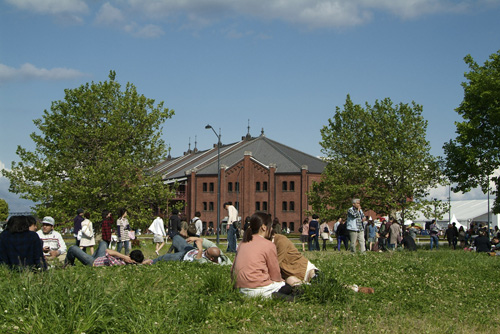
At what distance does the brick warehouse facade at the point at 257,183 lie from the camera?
86.3 meters

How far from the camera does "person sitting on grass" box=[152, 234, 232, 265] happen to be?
14.1 metres

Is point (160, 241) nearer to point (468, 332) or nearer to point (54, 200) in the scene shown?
point (54, 200)

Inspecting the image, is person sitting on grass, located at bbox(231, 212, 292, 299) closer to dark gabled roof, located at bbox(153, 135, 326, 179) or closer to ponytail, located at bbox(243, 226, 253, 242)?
ponytail, located at bbox(243, 226, 253, 242)

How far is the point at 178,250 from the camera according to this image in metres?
15.8

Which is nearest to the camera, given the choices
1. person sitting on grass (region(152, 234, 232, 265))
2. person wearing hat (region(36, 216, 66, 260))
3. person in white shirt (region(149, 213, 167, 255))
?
person sitting on grass (region(152, 234, 232, 265))

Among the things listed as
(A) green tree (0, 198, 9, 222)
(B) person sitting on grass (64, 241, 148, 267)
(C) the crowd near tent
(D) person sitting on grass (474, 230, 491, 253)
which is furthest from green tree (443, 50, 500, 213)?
(A) green tree (0, 198, 9, 222)

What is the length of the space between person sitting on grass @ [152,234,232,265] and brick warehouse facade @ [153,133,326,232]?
68.1 meters

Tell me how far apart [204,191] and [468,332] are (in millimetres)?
85370

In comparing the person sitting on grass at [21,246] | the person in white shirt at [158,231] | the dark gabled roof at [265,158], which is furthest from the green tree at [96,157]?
the dark gabled roof at [265,158]

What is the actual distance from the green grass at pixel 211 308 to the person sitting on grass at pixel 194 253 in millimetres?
2716

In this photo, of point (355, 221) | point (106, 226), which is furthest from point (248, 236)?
point (106, 226)

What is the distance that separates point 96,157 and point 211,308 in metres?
33.1

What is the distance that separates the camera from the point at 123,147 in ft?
133

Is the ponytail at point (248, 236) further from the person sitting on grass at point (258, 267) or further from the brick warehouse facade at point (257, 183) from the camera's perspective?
the brick warehouse facade at point (257, 183)
